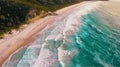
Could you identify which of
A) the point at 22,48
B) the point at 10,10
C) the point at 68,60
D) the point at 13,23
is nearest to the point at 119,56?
the point at 68,60

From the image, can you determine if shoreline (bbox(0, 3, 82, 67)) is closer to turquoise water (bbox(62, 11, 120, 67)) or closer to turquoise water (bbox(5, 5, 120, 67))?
turquoise water (bbox(5, 5, 120, 67))

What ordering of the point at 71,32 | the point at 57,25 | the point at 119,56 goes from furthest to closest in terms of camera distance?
the point at 57,25 → the point at 71,32 → the point at 119,56

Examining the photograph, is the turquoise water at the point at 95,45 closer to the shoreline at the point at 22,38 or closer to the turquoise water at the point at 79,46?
the turquoise water at the point at 79,46

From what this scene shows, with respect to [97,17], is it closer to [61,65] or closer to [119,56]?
[119,56]

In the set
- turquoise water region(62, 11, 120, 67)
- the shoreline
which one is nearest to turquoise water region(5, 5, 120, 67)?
turquoise water region(62, 11, 120, 67)

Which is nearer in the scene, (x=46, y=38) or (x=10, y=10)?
(x=46, y=38)

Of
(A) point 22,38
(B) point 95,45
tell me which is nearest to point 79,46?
(B) point 95,45

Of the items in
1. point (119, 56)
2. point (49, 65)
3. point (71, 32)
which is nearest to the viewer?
point (49, 65)

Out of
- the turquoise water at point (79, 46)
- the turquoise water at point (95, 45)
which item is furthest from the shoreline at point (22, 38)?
the turquoise water at point (95, 45)
